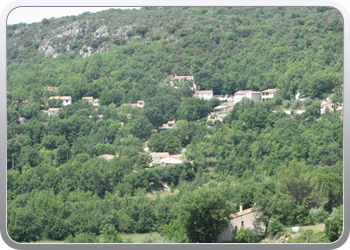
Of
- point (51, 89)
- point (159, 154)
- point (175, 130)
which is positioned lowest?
point (159, 154)

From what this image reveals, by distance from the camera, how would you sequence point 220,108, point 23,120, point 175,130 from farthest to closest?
point 220,108, point 23,120, point 175,130

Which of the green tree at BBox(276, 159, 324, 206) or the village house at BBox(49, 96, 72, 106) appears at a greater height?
the green tree at BBox(276, 159, 324, 206)

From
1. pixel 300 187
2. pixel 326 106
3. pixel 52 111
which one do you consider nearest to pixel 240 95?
pixel 326 106

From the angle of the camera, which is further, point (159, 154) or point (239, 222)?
point (159, 154)

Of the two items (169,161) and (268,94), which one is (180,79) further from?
(169,161)

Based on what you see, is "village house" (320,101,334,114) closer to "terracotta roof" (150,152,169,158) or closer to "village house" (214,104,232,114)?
"village house" (214,104,232,114)

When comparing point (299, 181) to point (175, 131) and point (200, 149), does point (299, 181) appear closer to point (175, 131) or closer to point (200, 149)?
point (200, 149)

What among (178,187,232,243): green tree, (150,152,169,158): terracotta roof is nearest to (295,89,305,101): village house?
(150,152,169,158): terracotta roof

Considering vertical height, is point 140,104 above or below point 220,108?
above
